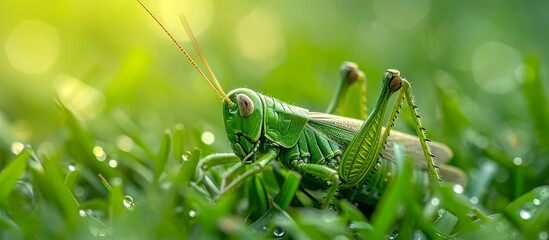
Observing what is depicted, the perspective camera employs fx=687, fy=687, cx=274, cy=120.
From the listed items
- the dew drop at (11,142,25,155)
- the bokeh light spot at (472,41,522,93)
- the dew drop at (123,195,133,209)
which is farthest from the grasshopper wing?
the bokeh light spot at (472,41,522,93)

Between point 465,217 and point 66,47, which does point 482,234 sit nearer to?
point 465,217

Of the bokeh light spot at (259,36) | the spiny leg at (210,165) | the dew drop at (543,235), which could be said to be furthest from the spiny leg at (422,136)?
the bokeh light spot at (259,36)

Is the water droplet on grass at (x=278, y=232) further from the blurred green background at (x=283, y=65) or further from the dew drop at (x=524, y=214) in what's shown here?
the blurred green background at (x=283, y=65)

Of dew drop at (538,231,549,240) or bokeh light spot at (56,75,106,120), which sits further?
bokeh light spot at (56,75,106,120)

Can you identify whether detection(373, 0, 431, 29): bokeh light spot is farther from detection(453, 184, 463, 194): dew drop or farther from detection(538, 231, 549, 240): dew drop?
detection(538, 231, 549, 240): dew drop

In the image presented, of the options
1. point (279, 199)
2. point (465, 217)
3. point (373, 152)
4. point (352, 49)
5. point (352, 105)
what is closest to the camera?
point (465, 217)

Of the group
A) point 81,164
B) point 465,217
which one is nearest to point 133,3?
point 81,164
